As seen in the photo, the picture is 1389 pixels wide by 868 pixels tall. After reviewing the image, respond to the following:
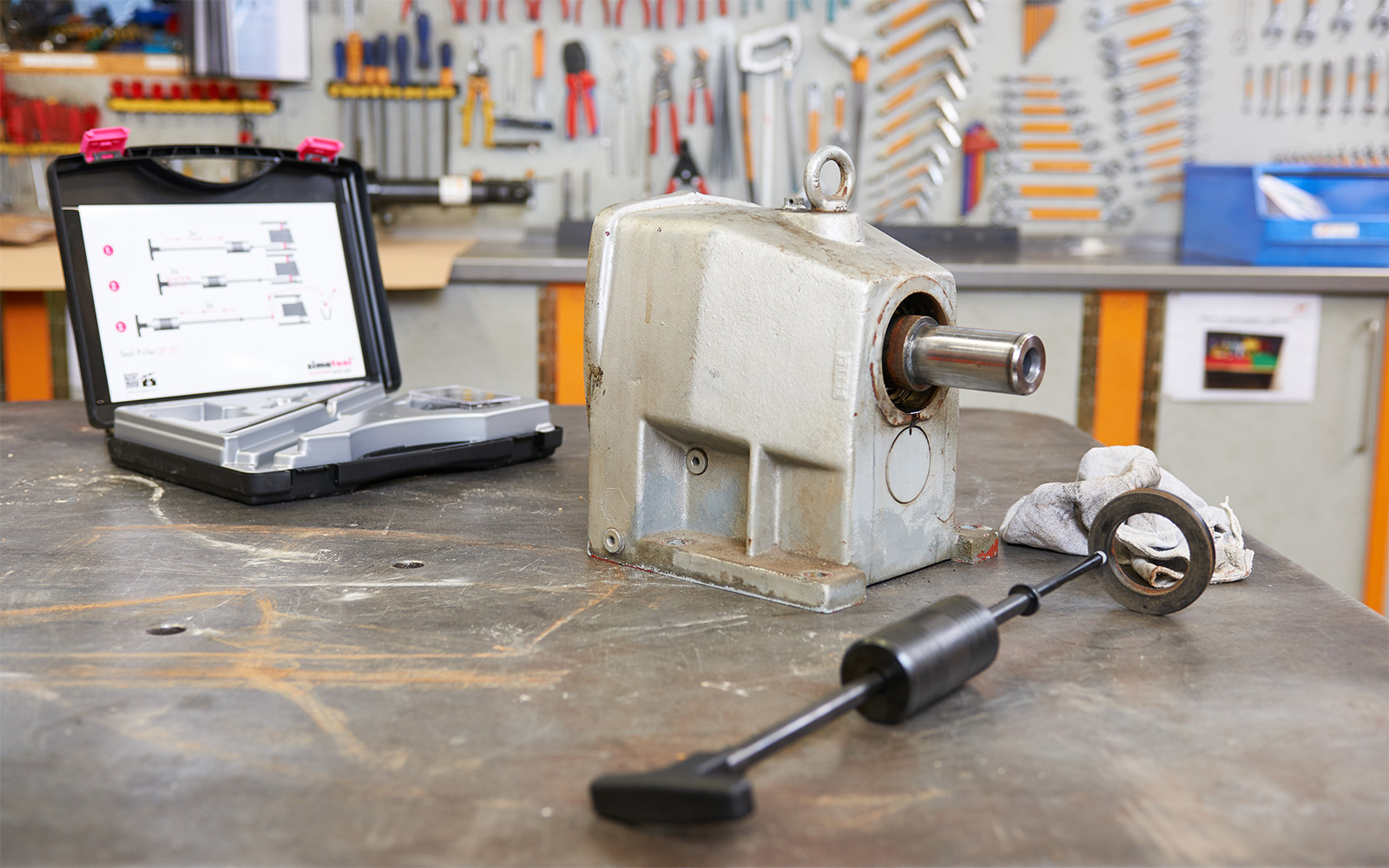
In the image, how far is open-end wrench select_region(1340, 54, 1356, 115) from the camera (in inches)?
131

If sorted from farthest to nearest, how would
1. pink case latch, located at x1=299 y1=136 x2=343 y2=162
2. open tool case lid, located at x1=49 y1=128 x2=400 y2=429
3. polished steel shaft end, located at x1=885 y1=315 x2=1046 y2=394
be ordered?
1. pink case latch, located at x1=299 y1=136 x2=343 y2=162
2. open tool case lid, located at x1=49 y1=128 x2=400 y2=429
3. polished steel shaft end, located at x1=885 y1=315 x2=1046 y2=394

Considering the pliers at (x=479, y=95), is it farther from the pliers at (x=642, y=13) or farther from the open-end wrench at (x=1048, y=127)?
the open-end wrench at (x=1048, y=127)

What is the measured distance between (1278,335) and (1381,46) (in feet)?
3.87

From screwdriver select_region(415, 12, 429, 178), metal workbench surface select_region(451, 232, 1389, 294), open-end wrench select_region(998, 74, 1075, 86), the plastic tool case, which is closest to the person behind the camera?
the plastic tool case

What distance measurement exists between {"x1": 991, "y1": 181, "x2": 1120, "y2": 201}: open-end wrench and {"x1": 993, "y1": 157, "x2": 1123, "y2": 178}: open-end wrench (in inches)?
1.4

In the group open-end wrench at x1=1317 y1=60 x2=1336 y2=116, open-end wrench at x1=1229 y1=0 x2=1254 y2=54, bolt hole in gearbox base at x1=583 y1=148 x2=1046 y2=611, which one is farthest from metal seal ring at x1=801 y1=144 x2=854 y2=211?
open-end wrench at x1=1317 y1=60 x2=1336 y2=116

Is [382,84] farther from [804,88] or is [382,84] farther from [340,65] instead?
[804,88]

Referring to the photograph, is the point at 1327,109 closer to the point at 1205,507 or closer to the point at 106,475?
the point at 1205,507

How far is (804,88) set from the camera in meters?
3.37

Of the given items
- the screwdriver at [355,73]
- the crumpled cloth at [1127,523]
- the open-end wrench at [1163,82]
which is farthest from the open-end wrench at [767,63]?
the crumpled cloth at [1127,523]

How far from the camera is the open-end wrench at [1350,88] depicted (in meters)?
3.33

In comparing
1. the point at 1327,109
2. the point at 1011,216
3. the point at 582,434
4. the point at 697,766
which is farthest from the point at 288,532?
the point at 1327,109

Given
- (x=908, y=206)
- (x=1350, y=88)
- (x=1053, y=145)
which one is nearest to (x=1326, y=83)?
(x=1350, y=88)

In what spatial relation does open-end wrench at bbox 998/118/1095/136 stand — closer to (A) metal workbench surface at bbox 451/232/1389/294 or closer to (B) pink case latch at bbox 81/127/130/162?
(A) metal workbench surface at bbox 451/232/1389/294
